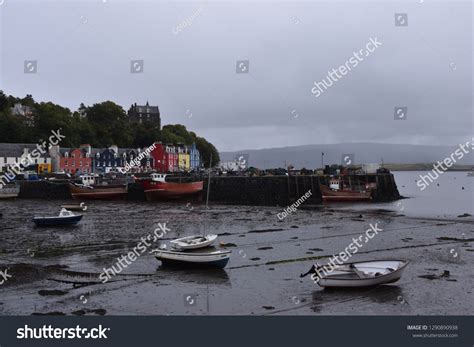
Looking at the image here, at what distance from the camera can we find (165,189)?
219ft

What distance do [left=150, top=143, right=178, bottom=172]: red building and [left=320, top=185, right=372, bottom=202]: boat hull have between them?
2046 inches

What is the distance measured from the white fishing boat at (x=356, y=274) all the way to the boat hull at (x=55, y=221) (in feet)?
78.1

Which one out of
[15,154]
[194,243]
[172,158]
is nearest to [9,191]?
[15,154]

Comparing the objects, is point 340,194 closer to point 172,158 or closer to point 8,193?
point 8,193

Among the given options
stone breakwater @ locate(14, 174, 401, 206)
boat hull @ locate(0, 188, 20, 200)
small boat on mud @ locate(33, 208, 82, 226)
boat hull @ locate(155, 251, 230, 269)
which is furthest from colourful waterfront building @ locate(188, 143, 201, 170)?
boat hull @ locate(155, 251, 230, 269)

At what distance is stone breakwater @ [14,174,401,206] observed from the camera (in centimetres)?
6562

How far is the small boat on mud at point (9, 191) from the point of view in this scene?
2761 inches

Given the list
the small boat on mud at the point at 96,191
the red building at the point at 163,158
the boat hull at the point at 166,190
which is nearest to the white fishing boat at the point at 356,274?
the boat hull at the point at 166,190

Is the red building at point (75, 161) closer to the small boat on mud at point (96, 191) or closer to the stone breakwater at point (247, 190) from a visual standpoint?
the stone breakwater at point (247, 190)

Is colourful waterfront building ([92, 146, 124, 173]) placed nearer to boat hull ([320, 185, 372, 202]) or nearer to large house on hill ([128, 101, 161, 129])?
boat hull ([320, 185, 372, 202])

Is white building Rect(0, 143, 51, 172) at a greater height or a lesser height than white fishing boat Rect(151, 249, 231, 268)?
greater

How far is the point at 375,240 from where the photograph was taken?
32812 millimetres
